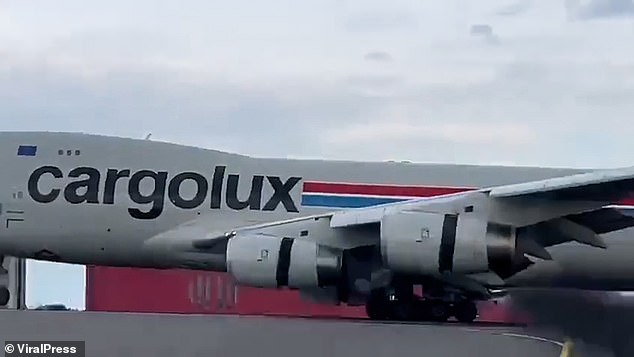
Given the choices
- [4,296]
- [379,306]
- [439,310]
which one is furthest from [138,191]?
[439,310]

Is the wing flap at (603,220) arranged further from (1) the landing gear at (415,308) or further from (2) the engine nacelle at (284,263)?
(2) the engine nacelle at (284,263)

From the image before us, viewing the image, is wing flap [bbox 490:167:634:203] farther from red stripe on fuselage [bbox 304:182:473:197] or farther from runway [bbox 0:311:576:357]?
runway [bbox 0:311:576:357]

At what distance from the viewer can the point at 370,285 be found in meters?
22.2

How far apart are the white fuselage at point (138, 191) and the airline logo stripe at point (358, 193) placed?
0.12 feet

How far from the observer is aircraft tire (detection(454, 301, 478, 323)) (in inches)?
906

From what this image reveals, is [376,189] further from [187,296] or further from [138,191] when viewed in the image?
[187,296]

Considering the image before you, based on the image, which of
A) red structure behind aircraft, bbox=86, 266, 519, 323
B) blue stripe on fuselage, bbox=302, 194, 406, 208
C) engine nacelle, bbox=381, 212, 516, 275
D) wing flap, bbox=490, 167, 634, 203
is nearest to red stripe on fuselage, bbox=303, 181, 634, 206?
blue stripe on fuselage, bbox=302, 194, 406, 208

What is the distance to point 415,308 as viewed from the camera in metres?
22.8

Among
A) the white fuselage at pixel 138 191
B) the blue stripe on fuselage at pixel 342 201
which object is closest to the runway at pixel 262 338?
the white fuselage at pixel 138 191

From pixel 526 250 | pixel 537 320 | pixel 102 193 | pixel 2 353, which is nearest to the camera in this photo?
pixel 2 353

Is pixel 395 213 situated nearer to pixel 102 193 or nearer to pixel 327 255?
pixel 327 255

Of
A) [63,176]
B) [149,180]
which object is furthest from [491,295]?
[63,176]

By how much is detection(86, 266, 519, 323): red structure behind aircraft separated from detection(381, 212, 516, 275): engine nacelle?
10.3 feet

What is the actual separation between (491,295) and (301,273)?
338 cm
